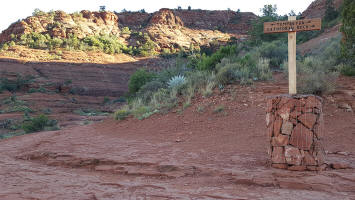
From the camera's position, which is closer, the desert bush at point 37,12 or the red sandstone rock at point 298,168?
the red sandstone rock at point 298,168

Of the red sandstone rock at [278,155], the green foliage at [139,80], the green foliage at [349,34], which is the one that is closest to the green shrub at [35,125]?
the green foliage at [139,80]

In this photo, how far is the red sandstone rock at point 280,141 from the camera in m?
5.07

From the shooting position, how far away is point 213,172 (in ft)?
16.4

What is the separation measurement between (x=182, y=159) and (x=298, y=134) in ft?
7.75

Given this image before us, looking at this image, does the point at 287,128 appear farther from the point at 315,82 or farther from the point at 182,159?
the point at 315,82

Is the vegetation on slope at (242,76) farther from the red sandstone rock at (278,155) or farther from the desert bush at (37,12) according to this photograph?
the desert bush at (37,12)

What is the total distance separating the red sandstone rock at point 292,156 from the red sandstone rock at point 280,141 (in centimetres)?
10

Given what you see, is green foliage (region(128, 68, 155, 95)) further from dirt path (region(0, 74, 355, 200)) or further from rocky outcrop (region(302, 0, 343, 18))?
rocky outcrop (region(302, 0, 343, 18))

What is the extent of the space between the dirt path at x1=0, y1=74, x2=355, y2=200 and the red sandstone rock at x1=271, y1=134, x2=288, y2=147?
47 centimetres

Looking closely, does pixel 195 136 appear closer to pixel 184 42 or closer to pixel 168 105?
pixel 168 105

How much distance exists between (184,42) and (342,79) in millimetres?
42870

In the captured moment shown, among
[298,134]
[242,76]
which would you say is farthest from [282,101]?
[242,76]

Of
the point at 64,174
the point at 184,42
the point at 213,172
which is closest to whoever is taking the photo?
the point at 213,172

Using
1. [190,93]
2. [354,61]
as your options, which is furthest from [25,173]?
[354,61]
